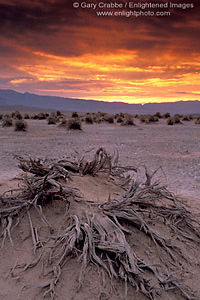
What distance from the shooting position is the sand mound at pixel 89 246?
2.01 m

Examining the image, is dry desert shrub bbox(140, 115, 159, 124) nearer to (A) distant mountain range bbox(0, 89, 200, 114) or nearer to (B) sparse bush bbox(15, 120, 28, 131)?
(B) sparse bush bbox(15, 120, 28, 131)

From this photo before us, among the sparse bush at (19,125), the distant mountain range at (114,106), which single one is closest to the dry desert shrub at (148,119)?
the sparse bush at (19,125)

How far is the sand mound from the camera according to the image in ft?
6.58

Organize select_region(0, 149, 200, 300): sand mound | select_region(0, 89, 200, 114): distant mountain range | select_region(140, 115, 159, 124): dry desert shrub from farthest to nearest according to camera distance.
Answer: select_region(0, 89, 200, 114): distant mountain range
select_region(140, 115, 159, 124): dry desert shrub
select_region(0, 149, 200, 300): sand mound

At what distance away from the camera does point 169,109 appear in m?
186

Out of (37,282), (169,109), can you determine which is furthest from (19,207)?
(169,109)

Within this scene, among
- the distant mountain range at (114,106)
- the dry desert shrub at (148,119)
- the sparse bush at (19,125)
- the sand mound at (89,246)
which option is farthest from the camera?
the distant mountain range at (114,106)

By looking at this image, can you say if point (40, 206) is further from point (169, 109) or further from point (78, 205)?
point (169, 109)

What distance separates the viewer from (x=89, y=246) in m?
2.17

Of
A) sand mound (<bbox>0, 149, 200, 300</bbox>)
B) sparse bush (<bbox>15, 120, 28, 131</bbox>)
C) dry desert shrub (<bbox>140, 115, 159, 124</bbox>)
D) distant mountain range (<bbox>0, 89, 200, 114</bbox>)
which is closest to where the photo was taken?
sand mound (<bbox>0, 149, 200, 300</bbox>)

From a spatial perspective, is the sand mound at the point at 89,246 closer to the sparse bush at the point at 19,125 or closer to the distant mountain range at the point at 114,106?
the sparse bush at the point at 19,125

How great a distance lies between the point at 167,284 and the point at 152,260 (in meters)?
0.25

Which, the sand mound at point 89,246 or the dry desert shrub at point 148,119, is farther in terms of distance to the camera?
the dry desert shrub at point 148,119

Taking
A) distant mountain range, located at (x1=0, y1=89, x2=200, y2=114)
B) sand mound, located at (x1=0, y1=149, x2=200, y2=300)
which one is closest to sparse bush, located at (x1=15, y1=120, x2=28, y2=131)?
sand mound, located at (x1=0, y1=149, x2=200, y2=300)
